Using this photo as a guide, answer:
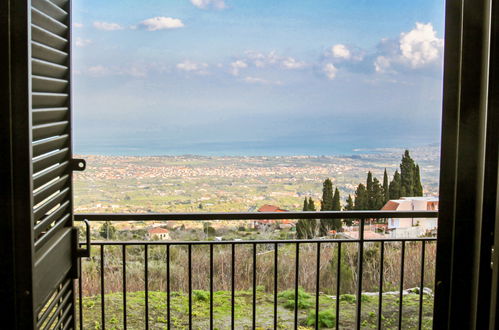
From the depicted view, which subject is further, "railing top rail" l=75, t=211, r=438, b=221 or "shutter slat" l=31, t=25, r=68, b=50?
"railing top rail" l=75, t=211, r=438, b=221

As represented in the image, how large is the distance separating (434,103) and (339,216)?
162 inches

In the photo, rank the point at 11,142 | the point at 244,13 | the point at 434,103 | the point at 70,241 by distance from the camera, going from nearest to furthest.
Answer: the point at 11,142, the point at 70,241, the point at 434,103, the point at 244,13

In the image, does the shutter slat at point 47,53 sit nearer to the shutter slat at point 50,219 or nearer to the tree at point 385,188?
the shutter slat at point 50,219

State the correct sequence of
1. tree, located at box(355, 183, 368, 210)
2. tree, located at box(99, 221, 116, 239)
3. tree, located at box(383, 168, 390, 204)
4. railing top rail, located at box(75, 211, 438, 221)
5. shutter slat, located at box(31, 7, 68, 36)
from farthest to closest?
tree, located at box(383, 168, 390, 204)
tree, located at box(355, 183, 368, 210)
tree, located at box(99, 221, 116, 239)
railing top rail, located at box(75, 211, 438, 221)
shutter slat, located at box(31, 7, 68, 36)

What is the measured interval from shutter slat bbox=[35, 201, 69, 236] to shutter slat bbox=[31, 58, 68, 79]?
437mm

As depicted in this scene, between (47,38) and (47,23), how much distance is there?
0.05 m

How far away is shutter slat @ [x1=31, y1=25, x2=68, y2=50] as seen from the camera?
126 cm

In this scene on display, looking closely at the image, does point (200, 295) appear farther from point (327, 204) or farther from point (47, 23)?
point (47, 23)

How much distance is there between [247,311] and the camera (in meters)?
4.96

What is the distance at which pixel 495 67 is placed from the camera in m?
1.22

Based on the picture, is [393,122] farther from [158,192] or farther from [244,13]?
[158,192]

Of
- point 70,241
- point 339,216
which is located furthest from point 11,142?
point 339,216

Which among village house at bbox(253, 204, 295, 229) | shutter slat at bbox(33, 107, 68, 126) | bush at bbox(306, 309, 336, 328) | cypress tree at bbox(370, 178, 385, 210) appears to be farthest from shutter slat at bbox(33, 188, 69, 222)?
cypress tree at bbox(370, 178, 385, 210)

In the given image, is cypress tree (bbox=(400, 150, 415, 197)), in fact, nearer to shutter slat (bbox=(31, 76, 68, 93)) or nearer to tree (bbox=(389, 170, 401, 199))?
tree (bbox=(389, 170, 401, 199))
